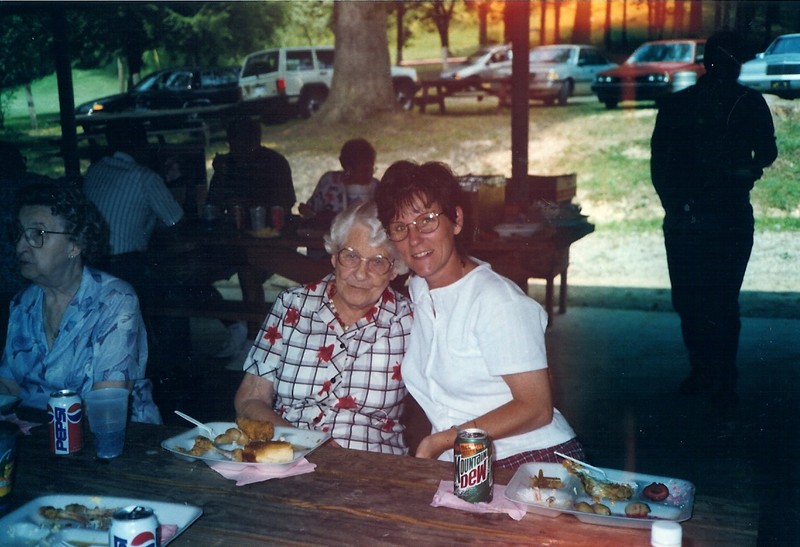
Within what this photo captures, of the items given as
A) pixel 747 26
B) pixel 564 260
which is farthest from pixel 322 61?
pixel 747 26

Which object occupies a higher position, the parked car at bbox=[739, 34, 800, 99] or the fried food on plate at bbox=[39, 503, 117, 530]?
the parked car at bbox=[739, 34, 800, 99]

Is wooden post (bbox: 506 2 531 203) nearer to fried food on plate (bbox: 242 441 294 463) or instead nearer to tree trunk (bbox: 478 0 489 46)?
fried food on plate (bbox: 242 441 294 463)

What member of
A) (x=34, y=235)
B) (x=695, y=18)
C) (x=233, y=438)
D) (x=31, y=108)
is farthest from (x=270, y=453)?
(x=31, y=108)

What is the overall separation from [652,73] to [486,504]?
9.93 meters

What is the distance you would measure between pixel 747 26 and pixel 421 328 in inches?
133

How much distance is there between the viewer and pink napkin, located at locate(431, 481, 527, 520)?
5.62 ft

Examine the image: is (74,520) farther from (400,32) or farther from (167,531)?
(400,32)

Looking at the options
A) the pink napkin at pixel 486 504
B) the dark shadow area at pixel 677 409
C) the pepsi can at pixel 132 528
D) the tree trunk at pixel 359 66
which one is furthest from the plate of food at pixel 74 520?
the tree trunk at pixel 359 66

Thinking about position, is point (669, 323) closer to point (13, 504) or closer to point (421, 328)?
point (421, 328)

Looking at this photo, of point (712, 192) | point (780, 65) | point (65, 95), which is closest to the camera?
point (712, 192)

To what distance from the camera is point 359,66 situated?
12984 mm

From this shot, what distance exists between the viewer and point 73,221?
99.6 inches

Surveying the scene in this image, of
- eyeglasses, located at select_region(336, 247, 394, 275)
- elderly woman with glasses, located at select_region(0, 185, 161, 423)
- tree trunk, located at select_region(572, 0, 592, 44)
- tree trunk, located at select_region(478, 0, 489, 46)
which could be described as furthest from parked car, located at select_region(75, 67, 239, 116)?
eyeglasses, located at select_region(336, 247, 394, 275)

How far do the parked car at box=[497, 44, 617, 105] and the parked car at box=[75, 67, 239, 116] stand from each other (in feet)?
13.9
